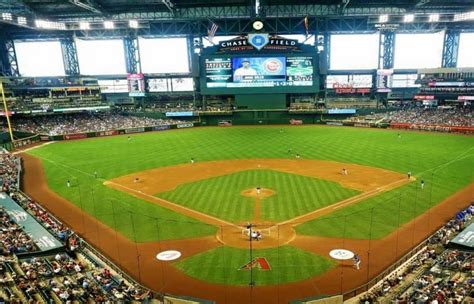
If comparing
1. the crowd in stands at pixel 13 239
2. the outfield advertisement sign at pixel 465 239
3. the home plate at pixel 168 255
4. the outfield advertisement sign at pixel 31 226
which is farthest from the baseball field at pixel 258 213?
the crowd in stands at pixel 13 239

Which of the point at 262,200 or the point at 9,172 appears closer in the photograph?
the point at 262,200

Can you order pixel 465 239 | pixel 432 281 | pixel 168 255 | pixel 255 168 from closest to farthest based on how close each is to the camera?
pixel 432 281, pixel 465 239, pixel 168 255, pixel 255 168

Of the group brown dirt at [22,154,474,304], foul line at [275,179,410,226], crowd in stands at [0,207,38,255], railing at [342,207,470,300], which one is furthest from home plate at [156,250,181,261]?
railing at [342,207,470,300]

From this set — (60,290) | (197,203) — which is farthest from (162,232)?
(60,290)

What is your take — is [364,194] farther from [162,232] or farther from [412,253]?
[162,232]

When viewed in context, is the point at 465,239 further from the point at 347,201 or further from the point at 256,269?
the point at 256,269

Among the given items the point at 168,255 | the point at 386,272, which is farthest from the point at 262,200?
the point at 386,272
